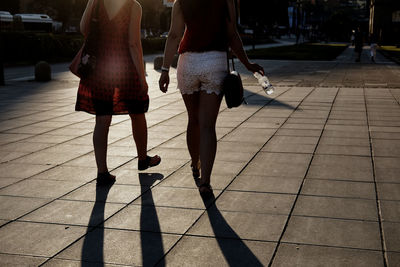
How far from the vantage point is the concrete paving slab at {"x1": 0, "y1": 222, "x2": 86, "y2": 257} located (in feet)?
11.8

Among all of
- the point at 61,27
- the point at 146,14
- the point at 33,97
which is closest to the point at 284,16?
the point at 146,14

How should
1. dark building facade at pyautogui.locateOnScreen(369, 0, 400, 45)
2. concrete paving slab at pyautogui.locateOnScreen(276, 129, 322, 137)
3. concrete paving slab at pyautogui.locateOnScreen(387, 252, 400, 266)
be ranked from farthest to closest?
dark building facade at pyautogui.locateOnScreen(369, 0, 400, 45) < concrete paving slab at pyautogui.locateOnScreen(276, 129, 322, 137) < concrete paving slab at pyautogui.locateOnScreen(387, 252, 400, 266)

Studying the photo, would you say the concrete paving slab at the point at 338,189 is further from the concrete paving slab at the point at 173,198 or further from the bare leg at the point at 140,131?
the bare leg at the point at 140,131

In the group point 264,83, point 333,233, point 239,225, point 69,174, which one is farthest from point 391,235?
point 69,174

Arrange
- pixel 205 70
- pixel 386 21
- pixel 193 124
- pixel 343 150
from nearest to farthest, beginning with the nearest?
pixel 205 70
pixel 193 124
pixel 343 150
pixel 386 21

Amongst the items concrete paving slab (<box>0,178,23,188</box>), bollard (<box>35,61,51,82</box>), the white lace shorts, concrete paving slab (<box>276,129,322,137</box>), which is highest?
the white lace shorts

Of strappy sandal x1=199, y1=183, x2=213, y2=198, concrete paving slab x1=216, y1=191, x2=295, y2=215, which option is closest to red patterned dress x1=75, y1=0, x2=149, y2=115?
strappy sandal x1=199, y1=183, x2=213, y2=198

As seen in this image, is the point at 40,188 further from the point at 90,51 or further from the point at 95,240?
the point at 95,240

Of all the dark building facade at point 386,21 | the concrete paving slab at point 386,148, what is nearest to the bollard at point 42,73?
the concrete paving slab at point 386,148

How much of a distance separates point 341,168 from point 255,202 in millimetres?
1517

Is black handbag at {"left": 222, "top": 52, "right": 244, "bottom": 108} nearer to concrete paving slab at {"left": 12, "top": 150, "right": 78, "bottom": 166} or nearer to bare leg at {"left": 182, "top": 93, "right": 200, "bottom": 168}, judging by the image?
bare leg at {"left": 182, "top": 93, "right": 200, "bottom": 168}

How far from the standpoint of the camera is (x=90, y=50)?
5105 millimetres

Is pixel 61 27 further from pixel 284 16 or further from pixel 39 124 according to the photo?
pixel 284 16

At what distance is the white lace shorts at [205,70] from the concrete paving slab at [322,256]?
63.1 inches
